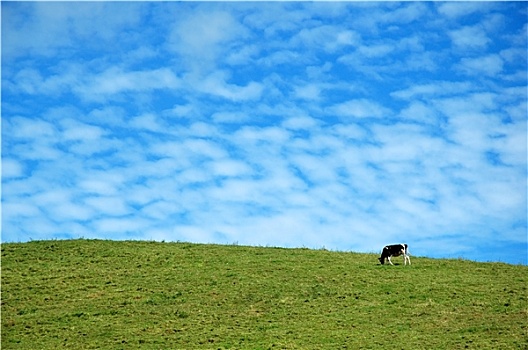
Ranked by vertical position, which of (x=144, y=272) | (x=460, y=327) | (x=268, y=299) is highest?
(x=144, y=272)

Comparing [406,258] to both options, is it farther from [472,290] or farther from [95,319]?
[95,319]

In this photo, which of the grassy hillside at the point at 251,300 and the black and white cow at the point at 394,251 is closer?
the grassy hillside at the point at 251,300

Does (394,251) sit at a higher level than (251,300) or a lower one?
higher

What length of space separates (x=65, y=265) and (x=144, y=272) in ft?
21.0

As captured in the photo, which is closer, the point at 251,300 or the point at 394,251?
the point at 251,300

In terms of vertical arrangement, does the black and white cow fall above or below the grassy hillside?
above

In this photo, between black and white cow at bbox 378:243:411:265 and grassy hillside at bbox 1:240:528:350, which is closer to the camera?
grassy hillside at bbox 1:240:528:350

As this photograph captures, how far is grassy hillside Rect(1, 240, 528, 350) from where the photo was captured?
3253 centimetres

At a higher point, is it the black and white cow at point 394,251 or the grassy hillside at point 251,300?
the black and white cow at point 394,251

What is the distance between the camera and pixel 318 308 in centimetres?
3694

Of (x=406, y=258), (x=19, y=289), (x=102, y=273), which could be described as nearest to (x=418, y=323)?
(x=406, y=258)

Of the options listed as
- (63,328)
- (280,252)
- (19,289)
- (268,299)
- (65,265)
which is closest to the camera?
(63,328)

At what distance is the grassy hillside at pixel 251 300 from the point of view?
32531mm

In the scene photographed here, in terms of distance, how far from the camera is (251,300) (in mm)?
38562
